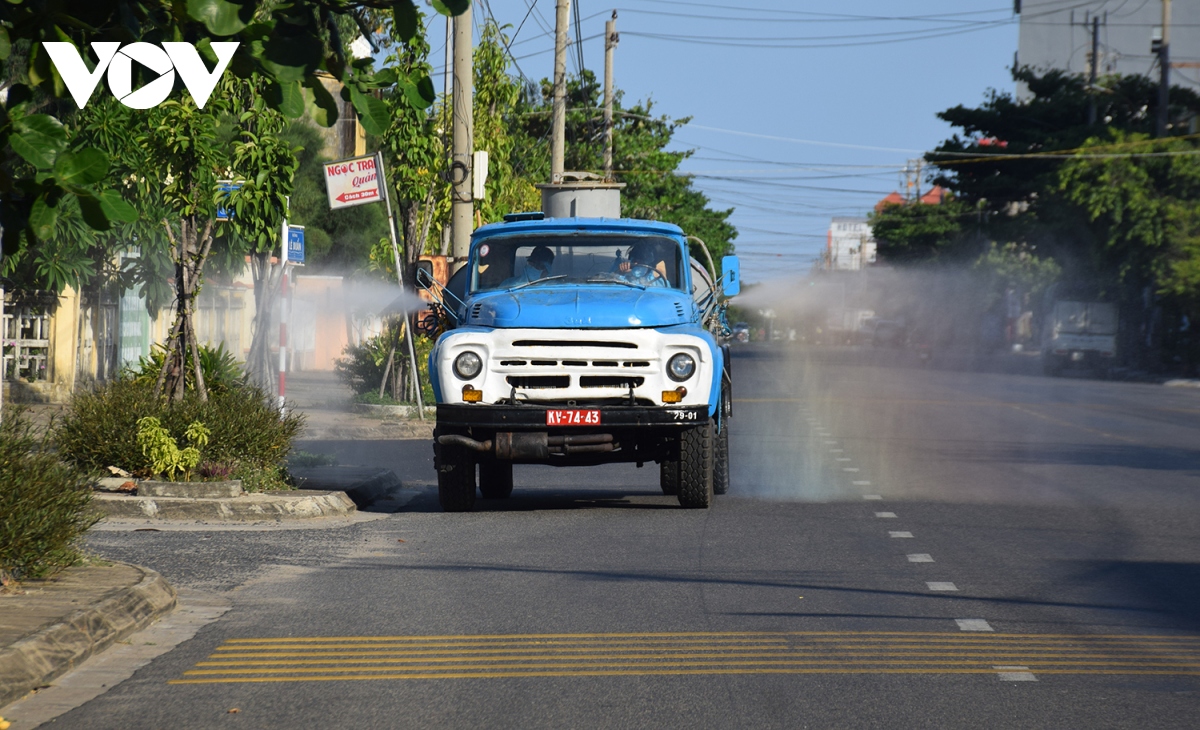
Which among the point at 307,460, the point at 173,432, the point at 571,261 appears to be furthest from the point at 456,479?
the point at 307,460

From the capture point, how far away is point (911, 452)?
1934cm

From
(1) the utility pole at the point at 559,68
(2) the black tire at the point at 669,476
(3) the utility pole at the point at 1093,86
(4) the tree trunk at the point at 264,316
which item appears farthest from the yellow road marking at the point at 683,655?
(3) the utility pole at the point at 1093,86

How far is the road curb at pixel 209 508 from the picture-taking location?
1188cm

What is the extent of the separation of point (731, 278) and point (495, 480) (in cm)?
297

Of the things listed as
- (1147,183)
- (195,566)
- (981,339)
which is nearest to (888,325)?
(981,339)

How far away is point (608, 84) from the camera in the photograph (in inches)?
1692

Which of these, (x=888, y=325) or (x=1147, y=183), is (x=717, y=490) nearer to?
(x=1147, y=183)

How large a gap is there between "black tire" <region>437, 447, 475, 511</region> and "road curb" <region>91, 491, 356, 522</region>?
115 centimetres

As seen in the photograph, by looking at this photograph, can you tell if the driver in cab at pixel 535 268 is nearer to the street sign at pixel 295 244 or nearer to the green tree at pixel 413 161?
the street sign at pixel 295 244

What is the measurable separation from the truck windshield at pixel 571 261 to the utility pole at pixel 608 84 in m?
26.4

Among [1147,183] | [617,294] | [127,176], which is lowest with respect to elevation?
[617,294]

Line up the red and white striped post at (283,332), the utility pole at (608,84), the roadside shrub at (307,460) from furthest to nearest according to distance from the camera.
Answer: the utility pole at (608,84) < the red and white striped post at (283,332) < the roadside shrub at (307,460)

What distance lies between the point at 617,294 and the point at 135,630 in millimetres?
6112

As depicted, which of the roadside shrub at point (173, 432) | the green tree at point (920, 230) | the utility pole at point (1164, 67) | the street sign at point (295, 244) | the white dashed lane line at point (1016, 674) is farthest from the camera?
the green tree at point (920, 230)
